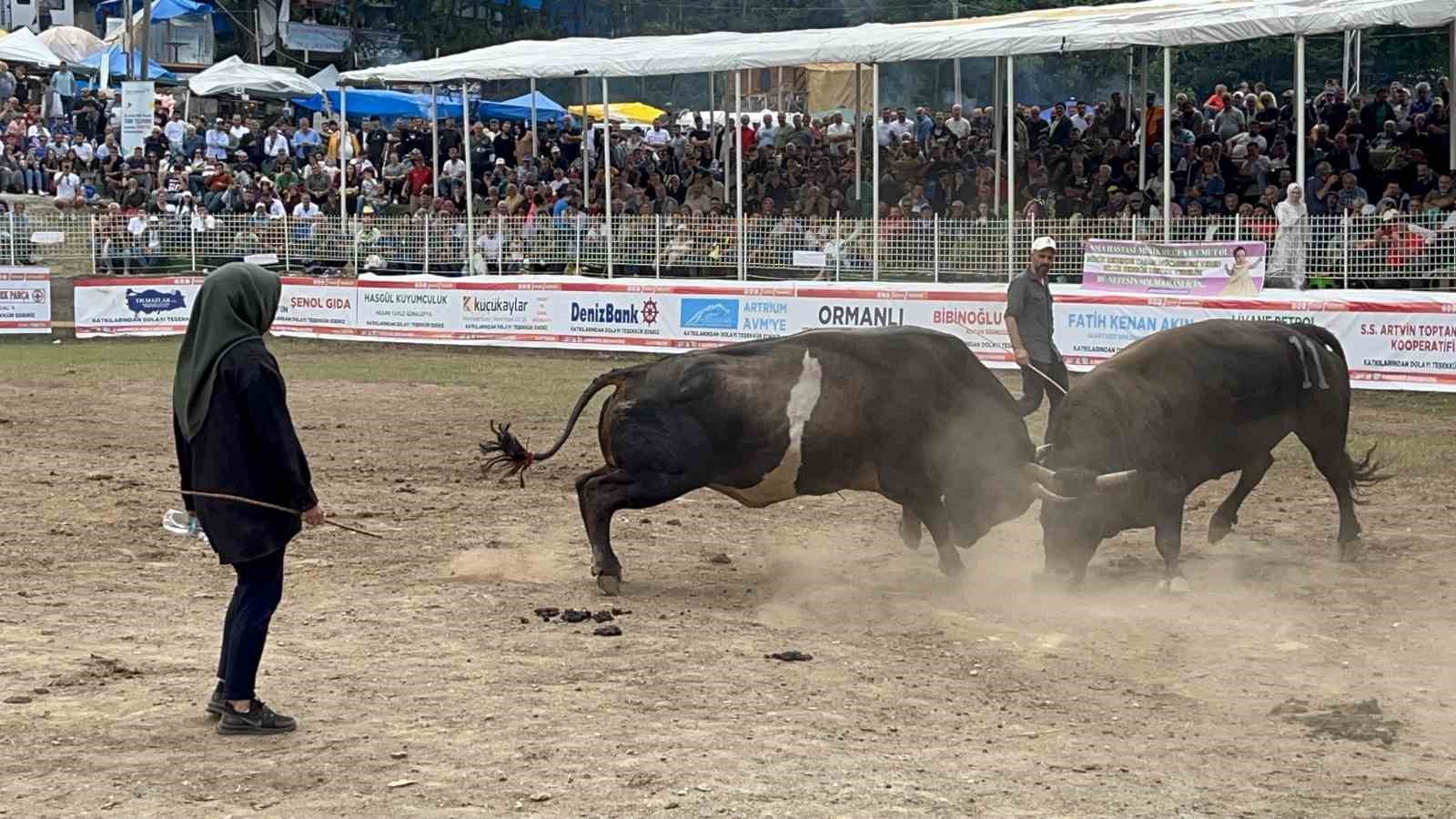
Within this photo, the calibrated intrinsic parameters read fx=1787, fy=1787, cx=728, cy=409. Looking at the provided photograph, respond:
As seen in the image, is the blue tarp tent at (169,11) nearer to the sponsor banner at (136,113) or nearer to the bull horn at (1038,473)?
the sponsor banner at (136,113)

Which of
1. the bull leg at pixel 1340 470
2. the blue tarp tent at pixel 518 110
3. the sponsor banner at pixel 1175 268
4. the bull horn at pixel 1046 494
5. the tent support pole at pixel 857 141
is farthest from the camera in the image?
the blue tarp tent at pixel 518 110

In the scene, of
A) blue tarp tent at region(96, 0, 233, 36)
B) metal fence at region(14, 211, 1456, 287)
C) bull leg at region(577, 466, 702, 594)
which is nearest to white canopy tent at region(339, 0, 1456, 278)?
metal fence at region(14, 211, 1456, 287)

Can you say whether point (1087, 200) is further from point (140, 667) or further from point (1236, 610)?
point (140, 667)

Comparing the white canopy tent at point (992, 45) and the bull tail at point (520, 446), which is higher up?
the white canopy tent at point (992, 45)

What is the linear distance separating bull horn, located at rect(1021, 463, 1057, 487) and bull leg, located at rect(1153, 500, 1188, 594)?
700 millimetres

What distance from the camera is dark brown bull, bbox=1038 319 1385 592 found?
9914mm

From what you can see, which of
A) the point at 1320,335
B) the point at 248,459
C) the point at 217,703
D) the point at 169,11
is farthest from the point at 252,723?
the point at 169,11

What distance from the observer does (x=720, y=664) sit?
7980 millimetres

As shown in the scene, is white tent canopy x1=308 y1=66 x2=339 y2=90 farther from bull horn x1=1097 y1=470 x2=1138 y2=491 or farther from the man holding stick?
bull horn x1=1097 y1=470 x2=1138 y2=491

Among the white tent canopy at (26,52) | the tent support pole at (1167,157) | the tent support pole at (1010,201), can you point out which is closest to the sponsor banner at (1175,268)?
A: the tent support pole at (1167,157)

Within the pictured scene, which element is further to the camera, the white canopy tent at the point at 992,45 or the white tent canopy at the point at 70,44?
the white tent canopy at the point at 70,44

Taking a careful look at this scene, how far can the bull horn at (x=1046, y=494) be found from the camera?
31.9ft

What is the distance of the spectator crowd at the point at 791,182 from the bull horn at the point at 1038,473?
11066 mm

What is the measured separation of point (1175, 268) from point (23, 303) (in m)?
17.0
